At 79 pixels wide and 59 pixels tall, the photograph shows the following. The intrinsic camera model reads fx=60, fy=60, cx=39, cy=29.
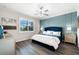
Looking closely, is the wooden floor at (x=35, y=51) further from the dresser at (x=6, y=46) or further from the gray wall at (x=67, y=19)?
the gray wall at (x=67, y=19)

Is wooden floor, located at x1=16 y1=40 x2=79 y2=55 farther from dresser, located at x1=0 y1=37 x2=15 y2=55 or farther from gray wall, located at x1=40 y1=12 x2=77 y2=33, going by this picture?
gray wall, located at x1=40 y1=12 x2=77 y2=33

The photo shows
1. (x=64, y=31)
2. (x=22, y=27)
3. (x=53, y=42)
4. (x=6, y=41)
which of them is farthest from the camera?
(x=64, y=31)

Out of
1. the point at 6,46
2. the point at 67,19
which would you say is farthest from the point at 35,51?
the point at 67,19

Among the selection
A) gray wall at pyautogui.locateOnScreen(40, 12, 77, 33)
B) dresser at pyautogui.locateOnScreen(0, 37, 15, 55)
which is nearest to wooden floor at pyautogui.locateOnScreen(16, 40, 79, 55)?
dresser at pyautogui.locateOnScreen(0, 37, 15, 55)

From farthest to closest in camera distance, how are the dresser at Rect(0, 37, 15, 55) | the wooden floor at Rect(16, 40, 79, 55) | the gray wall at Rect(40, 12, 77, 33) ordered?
1. the gray wall at Rect(40, 12, 77, 33)
2. the wooden floor at Rect(16, 40, 79, 55)
3. the dresser at Rect(0, 37, 15, 55)

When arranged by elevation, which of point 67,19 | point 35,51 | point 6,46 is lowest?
point 35,51

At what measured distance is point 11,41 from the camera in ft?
3.09

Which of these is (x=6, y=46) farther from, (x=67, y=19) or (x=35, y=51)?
(x=67, y=19)

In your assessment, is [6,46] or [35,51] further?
[35,51]

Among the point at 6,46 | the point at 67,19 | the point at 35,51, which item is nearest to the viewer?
the point at 6,46

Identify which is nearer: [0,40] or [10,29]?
[0,40]
